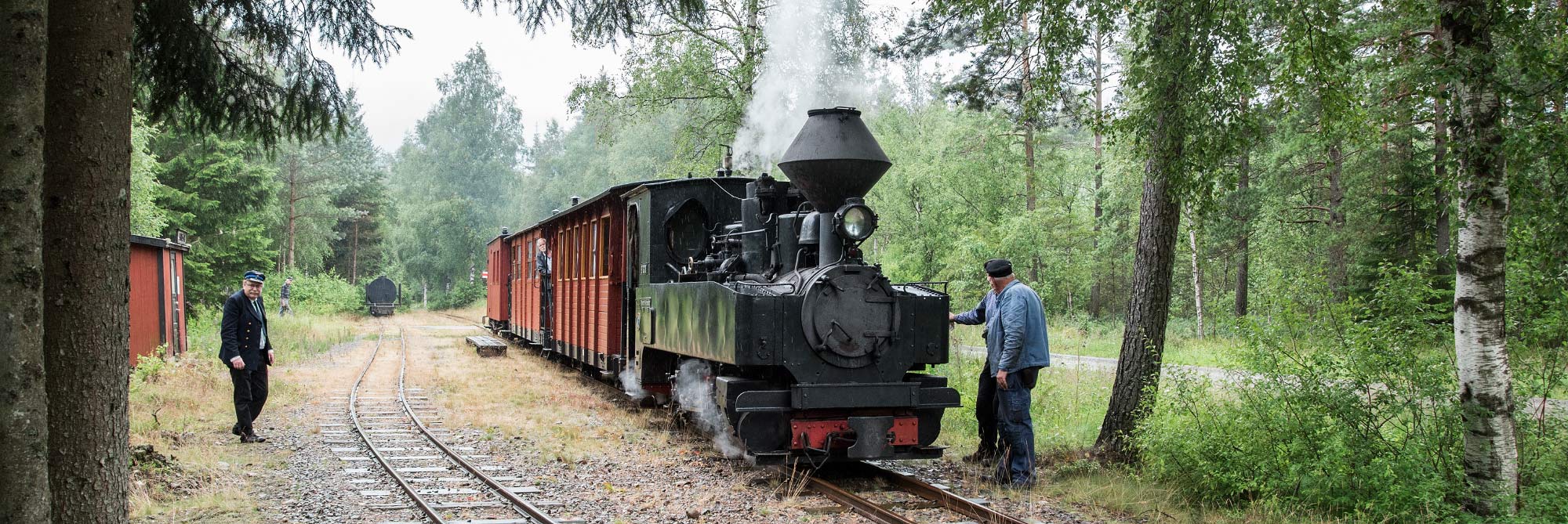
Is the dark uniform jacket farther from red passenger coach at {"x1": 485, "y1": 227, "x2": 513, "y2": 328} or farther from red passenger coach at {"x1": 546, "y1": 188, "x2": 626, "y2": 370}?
red passenger coach at {"x1": 485, "y1": 227, "x2": 513, "y2": 328}

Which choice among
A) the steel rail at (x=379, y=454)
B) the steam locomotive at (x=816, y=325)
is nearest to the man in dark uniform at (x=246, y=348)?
the steel rail at (x=379, y=454)

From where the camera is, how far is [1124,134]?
6.52m

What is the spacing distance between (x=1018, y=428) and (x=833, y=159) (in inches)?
86.5

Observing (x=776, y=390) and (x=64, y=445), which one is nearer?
(x=64, y=445)

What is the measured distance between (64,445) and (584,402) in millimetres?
7231

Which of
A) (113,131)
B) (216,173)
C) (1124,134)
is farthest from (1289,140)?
(216,173)

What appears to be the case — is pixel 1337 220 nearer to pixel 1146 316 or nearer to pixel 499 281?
pixel 1146 316

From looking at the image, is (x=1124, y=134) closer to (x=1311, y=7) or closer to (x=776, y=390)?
(x=1311, y=7)

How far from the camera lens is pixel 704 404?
25.7ft

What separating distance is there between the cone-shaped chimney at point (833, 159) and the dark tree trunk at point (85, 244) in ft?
12.9

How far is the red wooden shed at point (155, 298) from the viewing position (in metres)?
12.7

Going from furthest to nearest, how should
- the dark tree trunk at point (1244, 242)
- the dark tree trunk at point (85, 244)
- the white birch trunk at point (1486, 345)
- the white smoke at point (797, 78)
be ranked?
the dark tree trunk at point (1244, 242), the white smoke at point (797, 78), the white birch trunk at point (1486, 345), the dark tree trunk at point (85, 244)

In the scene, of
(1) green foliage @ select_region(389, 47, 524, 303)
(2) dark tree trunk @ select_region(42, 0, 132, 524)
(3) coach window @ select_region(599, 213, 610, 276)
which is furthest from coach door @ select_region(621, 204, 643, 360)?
(1) green foliage @ select_region(389, 47, 524, 303)

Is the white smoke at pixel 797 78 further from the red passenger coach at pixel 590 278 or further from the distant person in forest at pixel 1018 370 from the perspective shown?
the distant person in forest at pixel 1018 370
